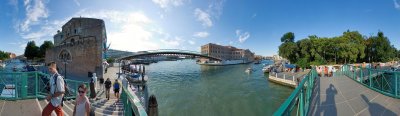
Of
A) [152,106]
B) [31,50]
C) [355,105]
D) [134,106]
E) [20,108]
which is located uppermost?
[31,50]

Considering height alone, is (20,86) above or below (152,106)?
above

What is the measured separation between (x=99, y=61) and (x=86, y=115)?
22.2m

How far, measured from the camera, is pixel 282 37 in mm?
47219

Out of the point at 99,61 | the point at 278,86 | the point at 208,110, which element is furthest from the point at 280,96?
the point at 99,61

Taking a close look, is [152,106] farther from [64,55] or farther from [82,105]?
[64,55]

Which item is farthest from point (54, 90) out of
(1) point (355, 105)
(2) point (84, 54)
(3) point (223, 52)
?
(3) point (223, 52)

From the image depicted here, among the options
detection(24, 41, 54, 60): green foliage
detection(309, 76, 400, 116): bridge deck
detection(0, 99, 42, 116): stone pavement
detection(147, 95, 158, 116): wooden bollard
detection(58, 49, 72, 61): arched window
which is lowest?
detection(147, 95, 158, 116): wooden bollard

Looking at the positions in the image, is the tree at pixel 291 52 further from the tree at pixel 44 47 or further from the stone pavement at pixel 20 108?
the tree at pixel 44 47

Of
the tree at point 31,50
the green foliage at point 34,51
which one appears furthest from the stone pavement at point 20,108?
the tree at point 31,50

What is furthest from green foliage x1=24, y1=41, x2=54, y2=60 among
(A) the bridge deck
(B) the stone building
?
(A) the bridge deck

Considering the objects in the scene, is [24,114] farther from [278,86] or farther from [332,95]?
[278,86]

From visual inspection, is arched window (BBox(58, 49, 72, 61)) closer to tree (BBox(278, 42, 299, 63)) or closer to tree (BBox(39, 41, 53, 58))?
tree (BBox(278, 42, 299, 63))

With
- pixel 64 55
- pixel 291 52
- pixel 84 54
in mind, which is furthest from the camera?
pixel 291 52

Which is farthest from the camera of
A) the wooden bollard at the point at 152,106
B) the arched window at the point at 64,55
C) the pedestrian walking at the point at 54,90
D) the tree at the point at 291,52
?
the tree at the point at 291,52
